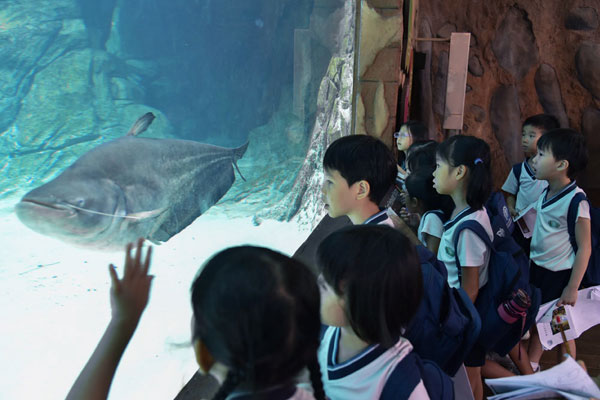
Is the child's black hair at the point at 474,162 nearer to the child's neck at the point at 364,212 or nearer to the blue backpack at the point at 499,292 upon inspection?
the blue backpack at the point at 499,292

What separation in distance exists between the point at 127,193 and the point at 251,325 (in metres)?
0.72

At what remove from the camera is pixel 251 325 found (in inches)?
29.5

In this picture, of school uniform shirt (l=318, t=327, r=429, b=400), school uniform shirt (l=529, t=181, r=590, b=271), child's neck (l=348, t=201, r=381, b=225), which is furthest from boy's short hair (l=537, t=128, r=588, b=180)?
school uniform shirt (l=318, t=327, r=429, b=400)

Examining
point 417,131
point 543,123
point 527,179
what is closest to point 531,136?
point 543,123

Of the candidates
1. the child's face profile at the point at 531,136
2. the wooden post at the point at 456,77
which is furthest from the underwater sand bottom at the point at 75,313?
the wooden post at the point at 456,77

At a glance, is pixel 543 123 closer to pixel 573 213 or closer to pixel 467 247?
pixel 573 213

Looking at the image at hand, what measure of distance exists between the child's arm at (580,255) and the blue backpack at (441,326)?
53.6 inches

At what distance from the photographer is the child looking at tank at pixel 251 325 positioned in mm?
755

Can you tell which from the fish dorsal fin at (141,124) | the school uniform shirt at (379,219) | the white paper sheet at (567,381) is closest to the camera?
the white paper sheet at (567,381)

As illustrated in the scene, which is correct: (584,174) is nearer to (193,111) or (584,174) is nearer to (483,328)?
(483,328)

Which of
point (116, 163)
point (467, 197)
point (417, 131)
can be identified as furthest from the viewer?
point (417, 131)

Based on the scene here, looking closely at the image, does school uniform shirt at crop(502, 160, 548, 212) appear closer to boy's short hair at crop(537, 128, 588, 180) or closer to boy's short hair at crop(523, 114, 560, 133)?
boy's short hair at crop(523, 114, 560, 133)

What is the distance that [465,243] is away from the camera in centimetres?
191

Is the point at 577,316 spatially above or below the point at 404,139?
below
